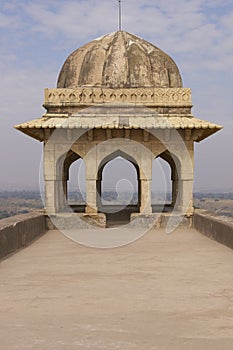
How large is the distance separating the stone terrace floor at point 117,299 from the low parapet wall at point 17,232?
0.70 feet

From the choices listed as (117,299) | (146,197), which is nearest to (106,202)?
(146,197)

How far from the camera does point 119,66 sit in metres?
13.4

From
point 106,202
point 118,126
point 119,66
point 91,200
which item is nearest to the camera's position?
point 118,126

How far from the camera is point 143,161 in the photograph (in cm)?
1287

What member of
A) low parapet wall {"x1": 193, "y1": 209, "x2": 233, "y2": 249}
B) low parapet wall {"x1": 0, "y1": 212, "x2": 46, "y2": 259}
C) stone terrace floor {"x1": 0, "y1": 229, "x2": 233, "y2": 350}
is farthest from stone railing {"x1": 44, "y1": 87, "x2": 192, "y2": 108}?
stone terrace floor {"x1": 0, "y1": 229, "x2": 233, "y2": 350}

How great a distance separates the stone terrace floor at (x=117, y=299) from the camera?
12.8 ft

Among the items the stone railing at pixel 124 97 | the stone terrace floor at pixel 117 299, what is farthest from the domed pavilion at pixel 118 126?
the stone terrace floor at pixel 117 299

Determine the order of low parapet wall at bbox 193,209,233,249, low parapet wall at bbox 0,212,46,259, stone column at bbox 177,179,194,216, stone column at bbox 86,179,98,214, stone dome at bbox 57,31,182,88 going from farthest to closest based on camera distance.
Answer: stone dome at bbox 57,31,182,88
stone column at bbox 177,179,194,216
stone column at bbox 86,179,98,214
low parapet wall at bbox 193,209,233,249
low parapet wall at bbox 0,212,46,259

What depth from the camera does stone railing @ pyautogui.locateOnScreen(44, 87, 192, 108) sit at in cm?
1290

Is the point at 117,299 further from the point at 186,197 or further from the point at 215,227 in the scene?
the point at 186,197

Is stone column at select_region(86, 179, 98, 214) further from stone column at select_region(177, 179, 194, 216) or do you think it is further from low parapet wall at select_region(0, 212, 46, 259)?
stone column at select_region(177, 179, 194, 216)

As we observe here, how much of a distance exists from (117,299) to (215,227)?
512cm

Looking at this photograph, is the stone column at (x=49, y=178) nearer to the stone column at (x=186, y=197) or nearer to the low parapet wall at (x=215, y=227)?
the stone column at (x=186, y=197)

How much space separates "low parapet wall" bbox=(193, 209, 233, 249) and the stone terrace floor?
0.30 m
